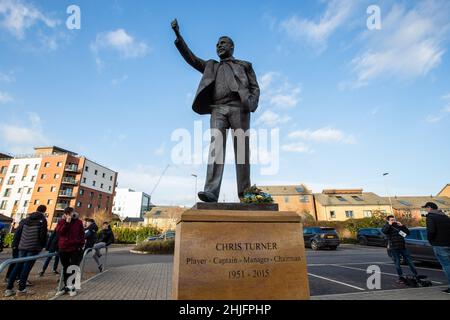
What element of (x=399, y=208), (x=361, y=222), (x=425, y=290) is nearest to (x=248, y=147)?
(x=425, y=290)

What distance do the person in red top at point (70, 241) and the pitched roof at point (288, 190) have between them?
43481mm

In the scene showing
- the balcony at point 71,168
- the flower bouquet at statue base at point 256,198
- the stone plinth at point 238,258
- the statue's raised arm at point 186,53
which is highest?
the balcony at point 71,168

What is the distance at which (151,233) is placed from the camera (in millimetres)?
31078

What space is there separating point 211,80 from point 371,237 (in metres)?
26.1

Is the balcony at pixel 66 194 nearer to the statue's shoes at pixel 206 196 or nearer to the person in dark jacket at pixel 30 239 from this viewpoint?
the person in dark jacket at pixel 30 239

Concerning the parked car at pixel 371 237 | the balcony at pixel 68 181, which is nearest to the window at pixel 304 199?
the parked car at pixel 371 237

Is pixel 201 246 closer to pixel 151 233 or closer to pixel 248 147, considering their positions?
pixel 248 147

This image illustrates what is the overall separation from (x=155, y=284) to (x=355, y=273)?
6.78m

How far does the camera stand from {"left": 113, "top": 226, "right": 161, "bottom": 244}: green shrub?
102 ft

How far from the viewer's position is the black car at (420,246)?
33.5 ft

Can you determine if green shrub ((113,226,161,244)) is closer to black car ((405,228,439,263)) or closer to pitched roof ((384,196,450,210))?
black car ((405,228,439,263))

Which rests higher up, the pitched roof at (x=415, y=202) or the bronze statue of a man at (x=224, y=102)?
the pitched roof at (x=415, y=202)

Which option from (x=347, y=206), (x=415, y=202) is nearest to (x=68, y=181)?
(x=347, y=206)
